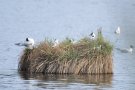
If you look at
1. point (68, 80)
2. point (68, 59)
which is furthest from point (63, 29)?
point (68, 80)

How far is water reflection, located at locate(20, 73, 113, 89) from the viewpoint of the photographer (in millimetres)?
17703

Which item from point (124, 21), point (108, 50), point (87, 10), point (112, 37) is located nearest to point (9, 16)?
point (87, 10)

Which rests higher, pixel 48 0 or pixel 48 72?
pixel 48 0

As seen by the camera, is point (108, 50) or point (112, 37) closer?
point (108, 50)

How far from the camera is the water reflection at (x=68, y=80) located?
17.7 meters

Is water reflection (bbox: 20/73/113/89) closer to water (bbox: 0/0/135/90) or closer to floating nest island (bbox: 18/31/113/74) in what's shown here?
water (bbox: 0/0/135/90)

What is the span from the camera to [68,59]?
65.0ft

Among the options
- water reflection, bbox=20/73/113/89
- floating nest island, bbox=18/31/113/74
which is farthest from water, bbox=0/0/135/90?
floating nest island, bbox=18/31/113/74

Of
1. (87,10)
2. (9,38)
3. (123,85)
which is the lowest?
(123,85)

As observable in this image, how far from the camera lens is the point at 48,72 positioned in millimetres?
19859

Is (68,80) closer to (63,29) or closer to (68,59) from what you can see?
(68,59)

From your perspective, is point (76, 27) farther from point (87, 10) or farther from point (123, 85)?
point (123, 85)

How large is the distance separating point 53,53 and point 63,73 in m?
0.67

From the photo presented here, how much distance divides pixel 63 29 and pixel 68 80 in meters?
21.1
